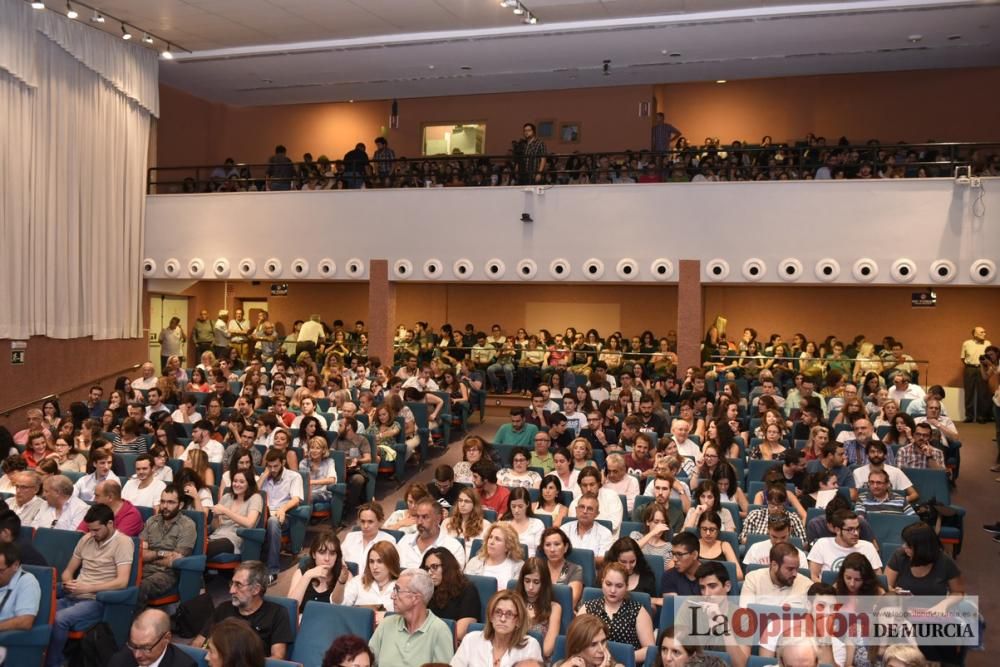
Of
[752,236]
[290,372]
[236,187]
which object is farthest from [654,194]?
[236,187]

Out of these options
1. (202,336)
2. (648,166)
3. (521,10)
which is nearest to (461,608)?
(521,10)

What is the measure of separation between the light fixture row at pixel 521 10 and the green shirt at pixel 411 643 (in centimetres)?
1030

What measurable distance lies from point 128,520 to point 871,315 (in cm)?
1335

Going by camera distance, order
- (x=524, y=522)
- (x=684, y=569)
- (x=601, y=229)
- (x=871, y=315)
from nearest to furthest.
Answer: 1. (x=684, y=569)
2. (x=524, y=522)
3. (x=601, y=229)
4. (x=871, y=315)

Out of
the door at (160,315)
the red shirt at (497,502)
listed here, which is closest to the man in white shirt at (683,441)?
the red shirt at (497,502)

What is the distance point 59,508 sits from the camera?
23.6ft

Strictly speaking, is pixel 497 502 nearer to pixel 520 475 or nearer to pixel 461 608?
pixel 520 475

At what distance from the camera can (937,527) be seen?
7602 millimetres

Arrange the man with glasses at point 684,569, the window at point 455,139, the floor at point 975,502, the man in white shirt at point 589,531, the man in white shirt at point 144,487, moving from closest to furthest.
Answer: the man with glasses at point 684,569 → the man in white shirt at point 589,531 → the floor at point 975,502 → the man in white shirt at point 144,487 → the window at point 455,139

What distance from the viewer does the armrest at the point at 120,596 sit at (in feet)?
19.4

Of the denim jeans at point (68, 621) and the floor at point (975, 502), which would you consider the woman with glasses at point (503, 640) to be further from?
the floor at point (975, 502)

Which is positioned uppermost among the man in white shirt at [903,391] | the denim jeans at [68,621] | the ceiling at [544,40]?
the ceiling at [544,40]

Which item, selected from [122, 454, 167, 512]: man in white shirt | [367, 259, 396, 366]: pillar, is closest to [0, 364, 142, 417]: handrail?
[367, 259, 396, 366]: pillar

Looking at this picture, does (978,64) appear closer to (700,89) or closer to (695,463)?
(700,89)
